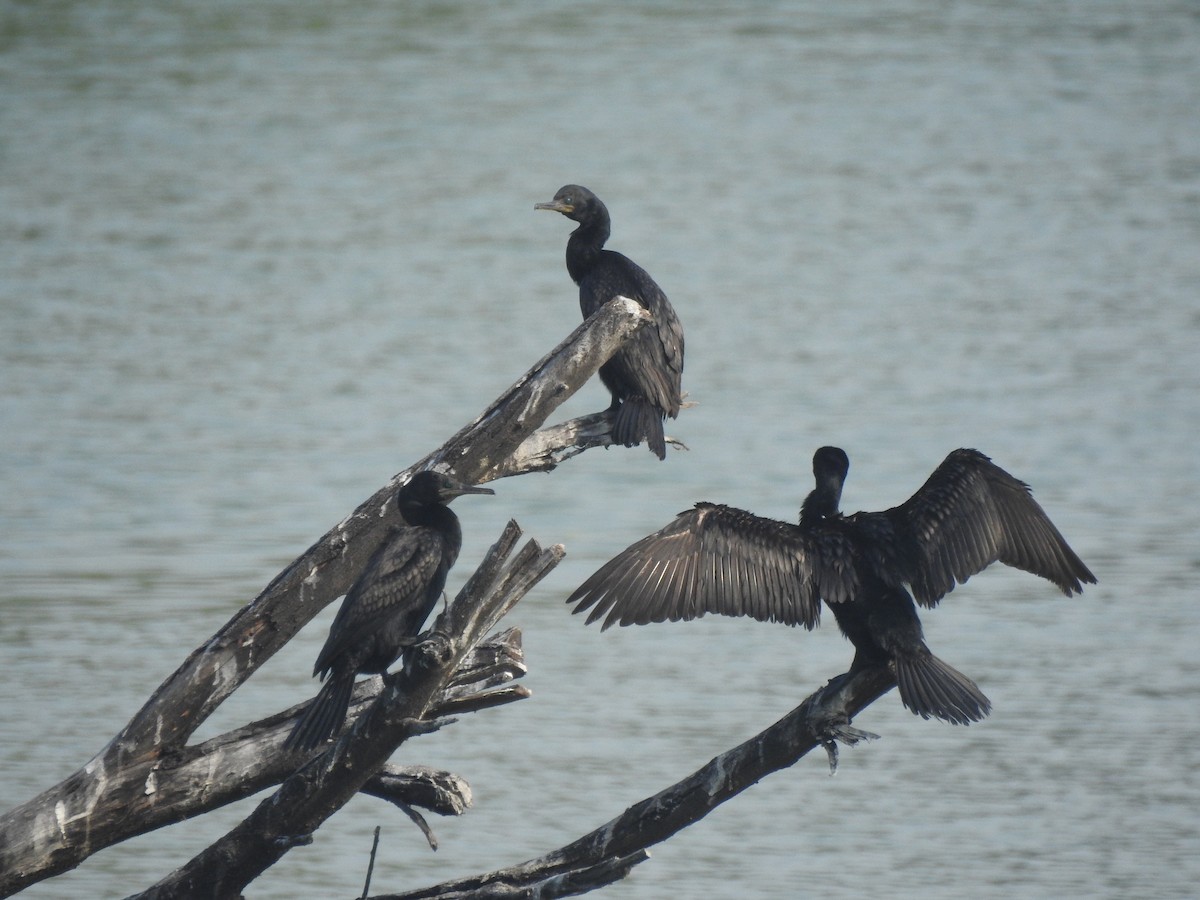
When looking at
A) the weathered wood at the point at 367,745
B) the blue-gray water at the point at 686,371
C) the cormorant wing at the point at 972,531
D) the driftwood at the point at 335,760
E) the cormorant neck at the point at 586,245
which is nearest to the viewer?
the weathered wood at the point at 367,745

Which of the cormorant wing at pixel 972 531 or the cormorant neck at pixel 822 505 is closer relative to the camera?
the cormorant wing at pixel 972 531

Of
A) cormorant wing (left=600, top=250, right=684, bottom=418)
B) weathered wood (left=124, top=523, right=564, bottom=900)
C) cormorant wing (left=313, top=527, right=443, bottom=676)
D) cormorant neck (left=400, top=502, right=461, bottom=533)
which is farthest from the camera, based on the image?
cormorant wing (left=600, top=250, right=684, bottom=418)

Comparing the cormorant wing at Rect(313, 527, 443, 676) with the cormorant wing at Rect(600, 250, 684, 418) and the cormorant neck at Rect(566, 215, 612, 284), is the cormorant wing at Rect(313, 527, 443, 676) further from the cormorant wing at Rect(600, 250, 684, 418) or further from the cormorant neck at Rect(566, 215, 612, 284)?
the cormorant neck at Rect(566, 215, 612, 284)

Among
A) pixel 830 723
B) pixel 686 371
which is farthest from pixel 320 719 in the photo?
pixel 686 371

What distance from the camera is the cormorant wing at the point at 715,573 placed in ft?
14.7

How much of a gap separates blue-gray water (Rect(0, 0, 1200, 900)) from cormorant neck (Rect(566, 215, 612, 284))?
5.84ft

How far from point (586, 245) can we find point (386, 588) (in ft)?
7.93

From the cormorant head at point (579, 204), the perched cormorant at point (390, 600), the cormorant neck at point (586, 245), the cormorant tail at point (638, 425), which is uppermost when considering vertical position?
the cormorant head at point (579, 204)

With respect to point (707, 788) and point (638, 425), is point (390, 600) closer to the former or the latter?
point (707, 788)

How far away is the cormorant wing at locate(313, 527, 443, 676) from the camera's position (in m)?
4.55

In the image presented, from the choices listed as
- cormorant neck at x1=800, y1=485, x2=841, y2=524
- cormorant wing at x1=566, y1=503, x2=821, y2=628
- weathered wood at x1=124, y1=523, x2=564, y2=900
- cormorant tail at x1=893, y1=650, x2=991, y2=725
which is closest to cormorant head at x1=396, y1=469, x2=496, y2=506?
cormorant wing at x1=566, y1=503, x2=821, y2=628

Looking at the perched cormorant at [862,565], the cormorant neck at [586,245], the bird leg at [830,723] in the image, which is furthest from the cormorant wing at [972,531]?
the cormorant neck at [586,245]

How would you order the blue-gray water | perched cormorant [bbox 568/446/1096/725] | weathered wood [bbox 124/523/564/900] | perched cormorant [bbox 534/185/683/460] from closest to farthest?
weathered wood [bbox 124/523/564/900], perched cormorant [bbox 568/446/1096/725], perched cormorant [bbox 534/185/683/460], the blue-gray water

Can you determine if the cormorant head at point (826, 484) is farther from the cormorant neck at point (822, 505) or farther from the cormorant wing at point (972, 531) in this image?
the cormorant wing at point (972, 531)
